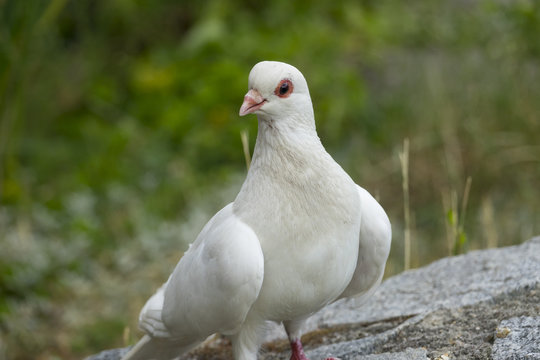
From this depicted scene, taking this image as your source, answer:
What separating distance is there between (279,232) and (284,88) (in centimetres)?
46

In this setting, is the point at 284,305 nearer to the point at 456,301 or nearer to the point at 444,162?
the point at 456,301

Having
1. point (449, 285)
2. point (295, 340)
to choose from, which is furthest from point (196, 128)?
point (295, 340)

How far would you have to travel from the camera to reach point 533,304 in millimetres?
2924

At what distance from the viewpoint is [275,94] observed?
8.18 feet

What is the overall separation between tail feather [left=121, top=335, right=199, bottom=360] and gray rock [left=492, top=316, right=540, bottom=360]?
1.11 meters

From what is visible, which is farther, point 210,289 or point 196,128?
point 196,128

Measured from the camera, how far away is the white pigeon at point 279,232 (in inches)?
97.7

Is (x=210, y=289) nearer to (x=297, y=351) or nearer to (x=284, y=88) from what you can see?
(x=297, y=351)

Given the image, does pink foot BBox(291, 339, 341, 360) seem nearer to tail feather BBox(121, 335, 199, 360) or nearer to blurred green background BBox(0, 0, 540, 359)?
tail feather BBox(121, 335, 199, 360)

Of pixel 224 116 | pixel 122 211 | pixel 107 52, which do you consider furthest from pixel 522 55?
pixel 107 52

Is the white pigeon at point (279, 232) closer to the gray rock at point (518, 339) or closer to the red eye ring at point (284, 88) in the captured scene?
the red eye ring at point (284, 88)

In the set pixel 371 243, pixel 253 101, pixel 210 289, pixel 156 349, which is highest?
pixel 253 101

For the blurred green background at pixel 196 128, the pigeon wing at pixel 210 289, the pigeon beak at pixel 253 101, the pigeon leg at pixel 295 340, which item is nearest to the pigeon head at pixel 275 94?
the pigeon beak at pixel 253 101

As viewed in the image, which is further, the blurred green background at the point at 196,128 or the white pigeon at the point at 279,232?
the blurred green background at the point at 196,128
